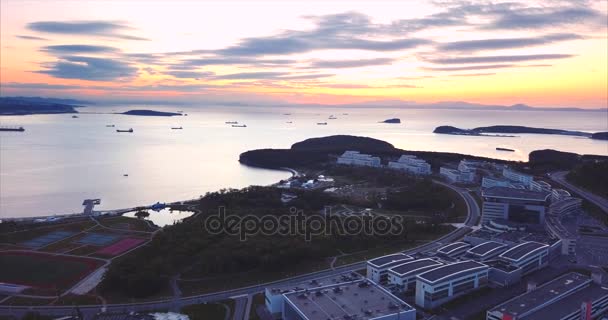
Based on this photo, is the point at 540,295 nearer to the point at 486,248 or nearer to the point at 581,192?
the point at 486,248

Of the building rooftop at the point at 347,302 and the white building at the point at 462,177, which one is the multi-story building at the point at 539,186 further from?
the building rooftop at the point at 347,302

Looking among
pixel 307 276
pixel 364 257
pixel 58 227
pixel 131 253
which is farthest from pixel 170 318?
pixel 58 227

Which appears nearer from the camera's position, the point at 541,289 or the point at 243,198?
the point at 541,289

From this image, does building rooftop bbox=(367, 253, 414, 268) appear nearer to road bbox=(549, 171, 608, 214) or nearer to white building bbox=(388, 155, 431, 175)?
road bbox=(549, 171, 608, 214)

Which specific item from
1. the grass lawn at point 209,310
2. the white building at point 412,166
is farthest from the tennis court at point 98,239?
the white building at point 412,166

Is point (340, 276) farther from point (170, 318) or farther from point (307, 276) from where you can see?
point (170, 318)

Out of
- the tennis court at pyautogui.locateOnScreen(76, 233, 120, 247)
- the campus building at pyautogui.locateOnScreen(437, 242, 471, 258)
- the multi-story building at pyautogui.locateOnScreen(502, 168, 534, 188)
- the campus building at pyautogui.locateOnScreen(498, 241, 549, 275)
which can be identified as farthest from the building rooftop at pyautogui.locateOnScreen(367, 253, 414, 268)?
the multi-story building at pyautogui.locateOnScreen(502, 168, 534, 188)

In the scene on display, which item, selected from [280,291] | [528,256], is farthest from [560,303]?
[280,291]
